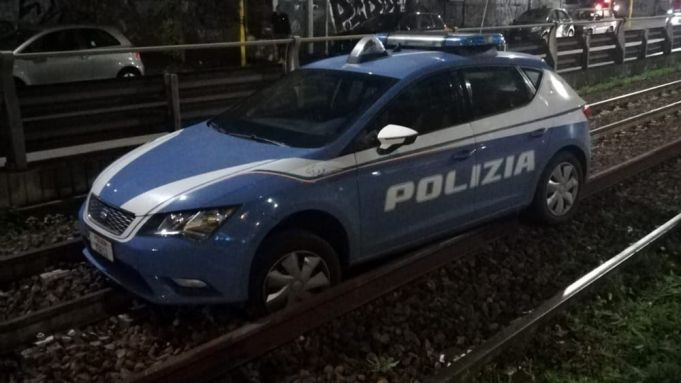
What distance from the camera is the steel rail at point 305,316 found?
3.74 meters

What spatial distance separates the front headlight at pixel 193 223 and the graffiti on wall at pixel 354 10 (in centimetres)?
1979

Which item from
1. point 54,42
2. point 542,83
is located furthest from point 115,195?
point 54,42

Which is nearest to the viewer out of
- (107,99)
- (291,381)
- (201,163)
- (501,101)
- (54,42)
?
(291,381)

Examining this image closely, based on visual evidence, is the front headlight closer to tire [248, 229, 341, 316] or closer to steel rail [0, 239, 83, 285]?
tire [248, 229, 341, 316]

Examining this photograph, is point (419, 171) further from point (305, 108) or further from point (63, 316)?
point (63, 316)

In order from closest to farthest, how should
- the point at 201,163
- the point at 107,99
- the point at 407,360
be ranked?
1. the point at 407,360
2. the point at 201,163
3. the point at 107,99

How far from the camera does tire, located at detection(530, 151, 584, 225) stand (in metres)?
6.16

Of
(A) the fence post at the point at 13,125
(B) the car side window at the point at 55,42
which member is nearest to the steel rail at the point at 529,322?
(A) the fence post at the point at 13,125

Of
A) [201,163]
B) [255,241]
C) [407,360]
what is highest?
[201,163]

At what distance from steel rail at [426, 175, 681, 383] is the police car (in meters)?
0.85

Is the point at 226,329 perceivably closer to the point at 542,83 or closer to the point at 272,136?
the point at 272,136

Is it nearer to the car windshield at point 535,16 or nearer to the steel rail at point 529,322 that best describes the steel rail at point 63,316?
the steel rail at point 529,322

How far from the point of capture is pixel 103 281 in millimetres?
5086

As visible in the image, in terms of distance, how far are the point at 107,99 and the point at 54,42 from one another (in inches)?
258
